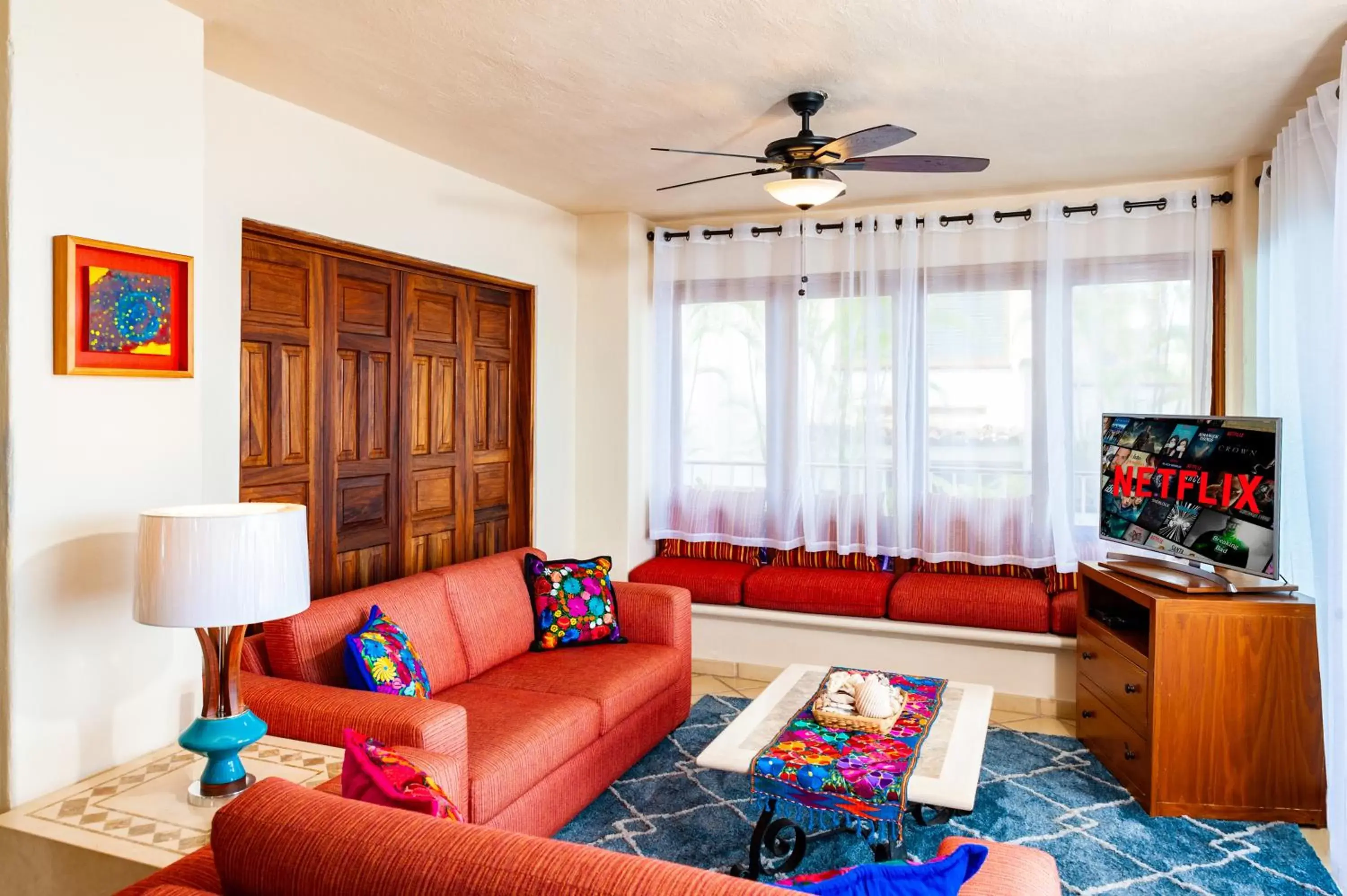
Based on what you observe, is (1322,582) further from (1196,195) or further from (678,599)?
(678,599)

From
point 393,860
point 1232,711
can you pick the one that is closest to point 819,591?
point 1232,711

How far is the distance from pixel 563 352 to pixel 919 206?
2052mm

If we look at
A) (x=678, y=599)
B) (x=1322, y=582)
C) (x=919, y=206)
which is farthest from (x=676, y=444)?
(x=1322, y=582)

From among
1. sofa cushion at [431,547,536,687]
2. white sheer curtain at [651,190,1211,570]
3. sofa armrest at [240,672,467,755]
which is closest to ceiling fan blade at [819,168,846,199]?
white sheer curtain at [651,190,1211,570]

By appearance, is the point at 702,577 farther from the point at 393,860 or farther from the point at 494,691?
the point at 393,860

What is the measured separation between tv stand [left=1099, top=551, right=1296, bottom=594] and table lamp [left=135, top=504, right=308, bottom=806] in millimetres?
2916

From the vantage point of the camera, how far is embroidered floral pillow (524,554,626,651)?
388 cm

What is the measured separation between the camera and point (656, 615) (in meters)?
3.98

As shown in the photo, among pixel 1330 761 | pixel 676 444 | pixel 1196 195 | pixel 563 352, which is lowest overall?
pixel 1330 761

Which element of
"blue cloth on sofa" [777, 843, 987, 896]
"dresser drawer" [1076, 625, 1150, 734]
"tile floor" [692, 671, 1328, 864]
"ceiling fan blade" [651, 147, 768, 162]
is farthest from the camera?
"tile floor" [692, 671, 1328, 864]

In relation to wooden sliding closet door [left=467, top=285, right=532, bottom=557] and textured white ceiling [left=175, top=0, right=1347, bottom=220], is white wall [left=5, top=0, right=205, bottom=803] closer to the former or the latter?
textured white ceiling [left=175, top=0, right=1347, bottom=220]

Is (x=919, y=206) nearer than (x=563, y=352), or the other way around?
(x=919, y=206)

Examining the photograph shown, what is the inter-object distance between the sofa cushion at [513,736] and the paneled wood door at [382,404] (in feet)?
2.86

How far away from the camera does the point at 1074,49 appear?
2.79 metres
